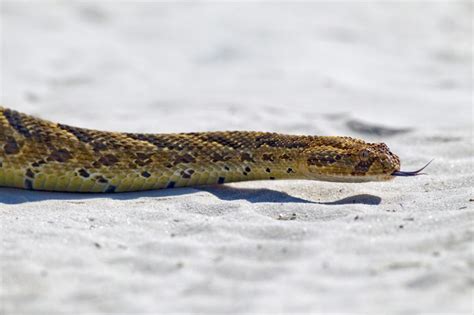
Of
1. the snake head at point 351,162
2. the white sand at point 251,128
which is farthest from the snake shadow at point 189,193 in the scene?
the snake head at point 351,162

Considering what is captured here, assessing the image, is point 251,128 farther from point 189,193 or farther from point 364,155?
point 364,155

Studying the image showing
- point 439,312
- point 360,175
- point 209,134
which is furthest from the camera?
point 209,134

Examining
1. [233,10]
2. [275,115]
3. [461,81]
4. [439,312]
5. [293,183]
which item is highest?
[233,10]

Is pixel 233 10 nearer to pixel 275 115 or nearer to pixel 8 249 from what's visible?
pixel 275 115

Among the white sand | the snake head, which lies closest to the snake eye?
the snake head

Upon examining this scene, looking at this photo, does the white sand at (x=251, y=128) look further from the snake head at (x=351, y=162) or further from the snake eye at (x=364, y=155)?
the snake eye at (x=364, y=155)

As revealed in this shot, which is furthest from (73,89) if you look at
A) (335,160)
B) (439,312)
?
(439,312)

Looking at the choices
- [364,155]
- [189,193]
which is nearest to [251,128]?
[189,193]
